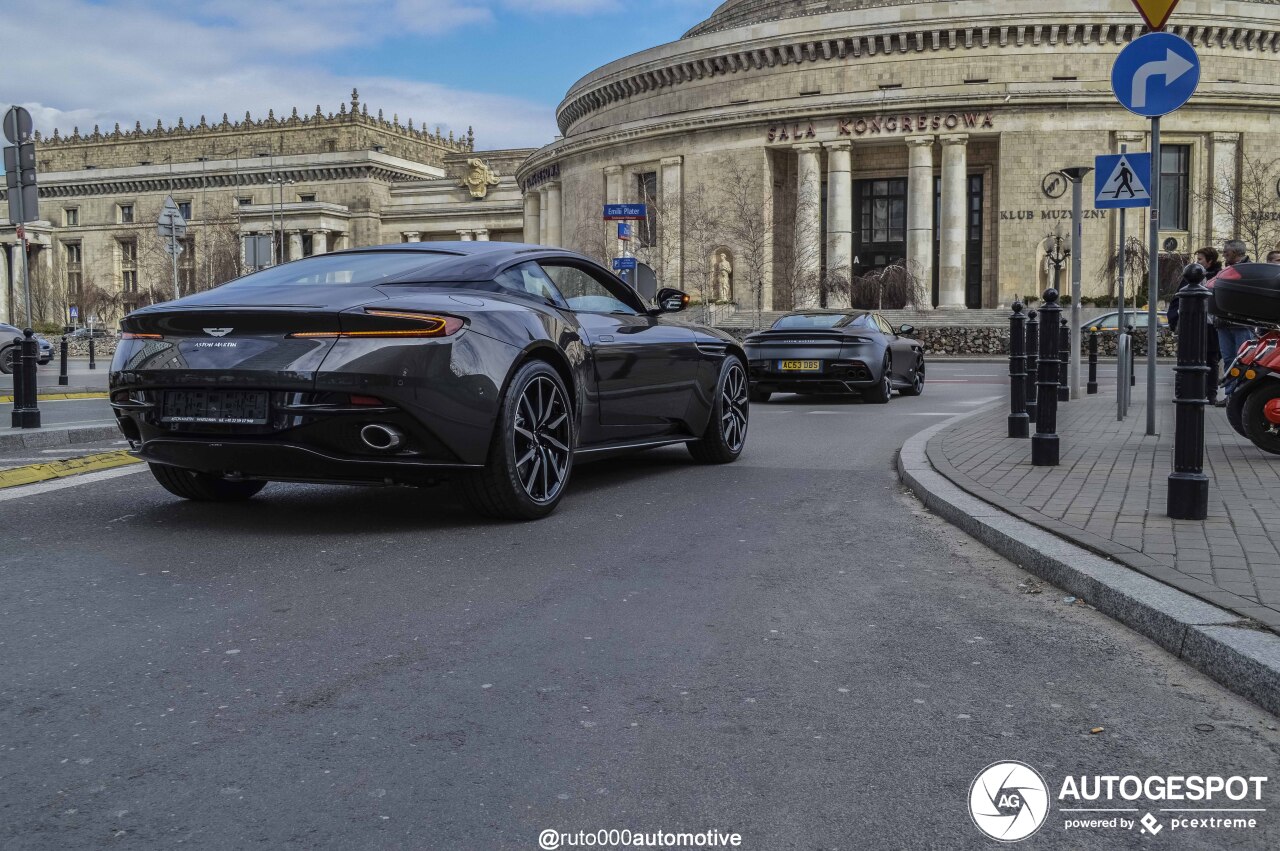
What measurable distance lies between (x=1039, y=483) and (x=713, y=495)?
192 centimetres

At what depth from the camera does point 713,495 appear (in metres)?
7.34

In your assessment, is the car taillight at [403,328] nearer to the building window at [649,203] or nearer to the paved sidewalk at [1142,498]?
the paved sidewalk at [1142,498]

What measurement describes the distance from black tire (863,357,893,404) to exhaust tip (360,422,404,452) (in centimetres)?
1189

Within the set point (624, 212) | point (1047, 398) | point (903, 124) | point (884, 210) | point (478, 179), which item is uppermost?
point (478, 179)

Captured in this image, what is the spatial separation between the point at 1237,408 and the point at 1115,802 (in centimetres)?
726

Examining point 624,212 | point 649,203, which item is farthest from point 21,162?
point 649,203

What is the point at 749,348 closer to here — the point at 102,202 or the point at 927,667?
the point at 927,667

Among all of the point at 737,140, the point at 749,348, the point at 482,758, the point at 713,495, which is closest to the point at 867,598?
the point at 482,758

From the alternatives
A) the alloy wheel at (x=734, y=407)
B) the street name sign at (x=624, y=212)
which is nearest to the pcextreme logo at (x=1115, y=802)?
the alloy wheel at (x=734, y=407)

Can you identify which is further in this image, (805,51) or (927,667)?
→ (805,51)

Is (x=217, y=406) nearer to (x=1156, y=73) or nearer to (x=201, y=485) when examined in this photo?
(x=201, y=485)

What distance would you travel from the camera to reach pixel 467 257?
6.57m

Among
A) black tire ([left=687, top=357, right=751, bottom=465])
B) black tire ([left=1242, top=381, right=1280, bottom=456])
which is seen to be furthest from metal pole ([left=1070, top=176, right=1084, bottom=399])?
black tire ([left=687, top=357, right=751, bottom=465])

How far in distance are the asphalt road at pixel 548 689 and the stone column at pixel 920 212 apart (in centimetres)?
5179
